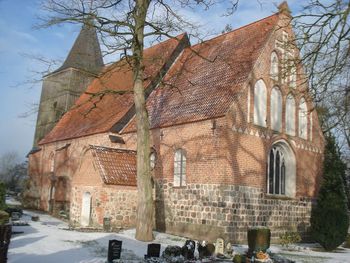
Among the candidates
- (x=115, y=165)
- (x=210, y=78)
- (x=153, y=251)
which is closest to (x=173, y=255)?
(x=153, y=251)

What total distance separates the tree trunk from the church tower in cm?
1511

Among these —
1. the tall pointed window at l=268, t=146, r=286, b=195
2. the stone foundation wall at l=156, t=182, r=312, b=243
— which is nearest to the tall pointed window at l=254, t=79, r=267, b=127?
the tall pointed window at l=268, t=146, r=286, b=195

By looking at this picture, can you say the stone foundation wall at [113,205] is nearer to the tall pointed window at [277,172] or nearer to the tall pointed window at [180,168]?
Answer: the tall pointed window at [180,168]

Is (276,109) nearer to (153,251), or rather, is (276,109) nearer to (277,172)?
(277,172)

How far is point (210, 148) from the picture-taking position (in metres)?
16.3

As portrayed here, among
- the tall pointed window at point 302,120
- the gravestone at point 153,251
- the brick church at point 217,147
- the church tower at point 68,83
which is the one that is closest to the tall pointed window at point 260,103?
the brick church at point 217,147

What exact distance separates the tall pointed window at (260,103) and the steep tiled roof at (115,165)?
5.78 m

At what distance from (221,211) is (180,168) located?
2.88 metres

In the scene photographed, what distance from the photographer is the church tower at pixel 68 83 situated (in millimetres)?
30656

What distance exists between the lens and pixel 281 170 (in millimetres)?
19016

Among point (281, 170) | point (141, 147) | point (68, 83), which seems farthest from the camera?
point (68, 83)

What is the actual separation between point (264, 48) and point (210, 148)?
197 inches

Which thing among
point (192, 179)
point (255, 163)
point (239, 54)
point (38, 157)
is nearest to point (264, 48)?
point (239, 54)

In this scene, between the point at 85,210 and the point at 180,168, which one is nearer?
the point at 180,168
